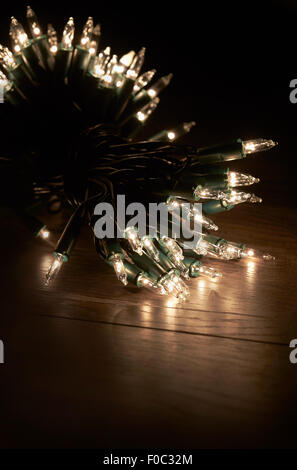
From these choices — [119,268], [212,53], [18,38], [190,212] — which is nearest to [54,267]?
[119,268]

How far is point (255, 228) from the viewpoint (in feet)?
2.85

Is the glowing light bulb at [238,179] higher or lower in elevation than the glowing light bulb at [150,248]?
higher

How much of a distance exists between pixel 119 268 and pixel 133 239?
0.04 metres

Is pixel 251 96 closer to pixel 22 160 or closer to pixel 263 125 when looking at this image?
pixel 263 125

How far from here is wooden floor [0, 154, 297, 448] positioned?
574 mm

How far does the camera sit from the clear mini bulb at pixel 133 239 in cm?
71

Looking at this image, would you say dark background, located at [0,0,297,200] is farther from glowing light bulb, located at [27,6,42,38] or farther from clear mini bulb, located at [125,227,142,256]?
clear mini bulb, located at [125,227,142,256]

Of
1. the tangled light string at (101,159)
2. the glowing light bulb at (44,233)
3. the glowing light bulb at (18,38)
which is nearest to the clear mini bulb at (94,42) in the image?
the tangled light string at (101,159)

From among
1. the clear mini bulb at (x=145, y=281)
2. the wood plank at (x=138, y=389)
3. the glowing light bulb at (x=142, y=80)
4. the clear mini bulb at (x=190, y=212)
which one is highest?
the glowing light bulb at (x=142, y=80)

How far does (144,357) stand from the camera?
0.65m

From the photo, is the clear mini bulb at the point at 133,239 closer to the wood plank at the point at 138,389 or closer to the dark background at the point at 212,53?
the wood plank at the point at 138,389

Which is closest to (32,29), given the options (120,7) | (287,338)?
(120,7)

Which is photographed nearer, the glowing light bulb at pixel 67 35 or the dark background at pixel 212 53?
the glowing light bulb at pixel 67 35

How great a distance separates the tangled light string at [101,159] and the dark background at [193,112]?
80 millimetres
